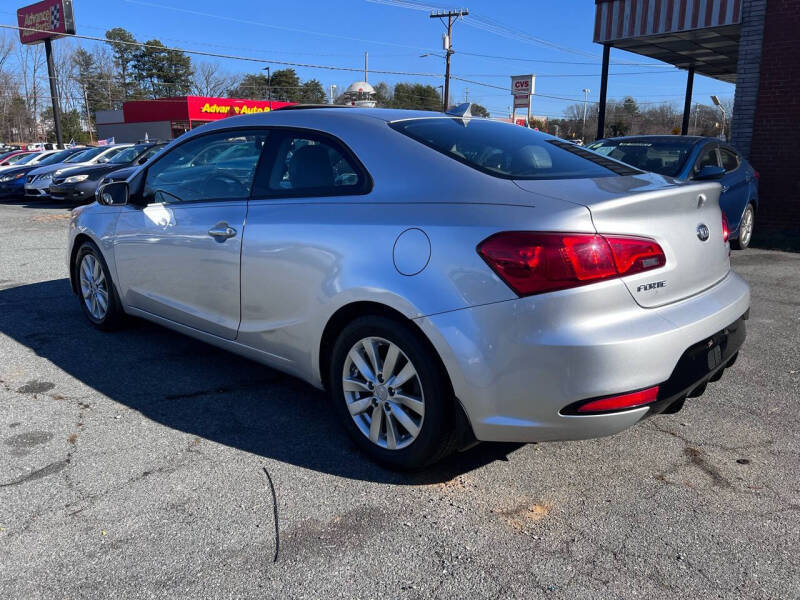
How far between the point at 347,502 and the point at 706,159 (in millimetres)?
6974

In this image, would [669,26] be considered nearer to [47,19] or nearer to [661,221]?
[661,221]

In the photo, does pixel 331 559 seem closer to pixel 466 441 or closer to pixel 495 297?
pixel 466 441

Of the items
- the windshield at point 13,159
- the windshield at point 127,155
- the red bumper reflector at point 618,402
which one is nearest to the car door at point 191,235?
the red bumper reflector at point 618,402

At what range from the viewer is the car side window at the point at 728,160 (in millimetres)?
8427

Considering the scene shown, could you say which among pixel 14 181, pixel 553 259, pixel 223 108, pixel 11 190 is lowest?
pixel 11 190

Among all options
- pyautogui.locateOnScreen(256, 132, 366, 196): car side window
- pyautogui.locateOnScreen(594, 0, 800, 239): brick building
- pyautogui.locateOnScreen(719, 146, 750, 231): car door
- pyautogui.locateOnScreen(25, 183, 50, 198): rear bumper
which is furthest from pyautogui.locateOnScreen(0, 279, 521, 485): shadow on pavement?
pyautogui.locateOnScreen(25, 183, 50, 198): rear bumper

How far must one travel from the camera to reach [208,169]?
13.5 ft

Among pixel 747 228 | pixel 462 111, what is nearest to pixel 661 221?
pixel 462 111

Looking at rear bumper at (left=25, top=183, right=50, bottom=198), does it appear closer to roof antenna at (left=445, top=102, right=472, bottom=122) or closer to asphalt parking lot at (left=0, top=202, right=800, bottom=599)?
asphalt parking lot at (left=0, top=202, right=800, bottom=599)

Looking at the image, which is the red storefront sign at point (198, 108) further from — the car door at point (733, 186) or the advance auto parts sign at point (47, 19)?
the car door at point (733, 186)

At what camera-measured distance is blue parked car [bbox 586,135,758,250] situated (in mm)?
7707

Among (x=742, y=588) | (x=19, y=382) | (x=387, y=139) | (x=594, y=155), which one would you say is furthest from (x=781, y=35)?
(x=19, y=382)

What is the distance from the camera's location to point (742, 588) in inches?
87.4

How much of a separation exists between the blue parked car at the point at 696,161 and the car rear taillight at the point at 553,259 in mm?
5505
